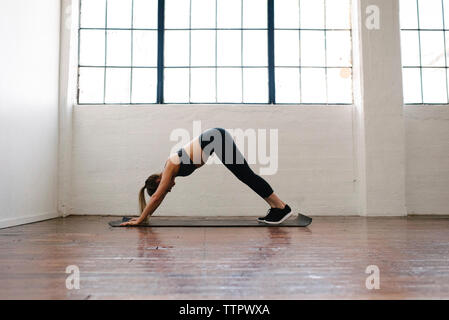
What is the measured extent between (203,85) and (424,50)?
2881mm

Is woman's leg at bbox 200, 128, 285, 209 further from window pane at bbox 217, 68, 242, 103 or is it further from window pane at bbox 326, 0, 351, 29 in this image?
window pane at bbox 326, 0, 351, 29

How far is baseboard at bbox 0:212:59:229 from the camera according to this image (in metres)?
3.11

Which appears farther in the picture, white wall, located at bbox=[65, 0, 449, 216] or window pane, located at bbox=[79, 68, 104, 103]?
window pane, located at bbox=[79, 68, 104, 103]

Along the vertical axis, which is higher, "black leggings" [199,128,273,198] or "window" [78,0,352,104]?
"window" [78,0,352,104]

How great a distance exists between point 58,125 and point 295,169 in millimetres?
2835

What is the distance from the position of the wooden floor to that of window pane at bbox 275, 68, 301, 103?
2539 millimetres

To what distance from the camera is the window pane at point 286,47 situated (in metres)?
4.85

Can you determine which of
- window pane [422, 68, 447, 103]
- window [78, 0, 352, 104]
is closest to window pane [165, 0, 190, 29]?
window [78, 0, 352, 104]

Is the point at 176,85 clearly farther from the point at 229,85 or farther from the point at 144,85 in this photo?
the point at 229,85

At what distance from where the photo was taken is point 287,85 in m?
4.82

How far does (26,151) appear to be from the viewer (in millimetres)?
3521

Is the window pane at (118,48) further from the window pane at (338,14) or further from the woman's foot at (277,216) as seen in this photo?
the woman's foot at (277,216)

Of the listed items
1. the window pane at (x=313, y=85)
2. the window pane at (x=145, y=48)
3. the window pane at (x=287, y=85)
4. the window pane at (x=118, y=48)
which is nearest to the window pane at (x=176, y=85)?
the window pane at (x=145, y=48)
